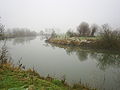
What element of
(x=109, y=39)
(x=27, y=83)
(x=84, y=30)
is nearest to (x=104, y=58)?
(x=109, y=39)

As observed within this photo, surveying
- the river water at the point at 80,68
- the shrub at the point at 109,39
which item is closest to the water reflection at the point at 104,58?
the river water at the point at 80,68

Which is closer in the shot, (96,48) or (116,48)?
(116,48)

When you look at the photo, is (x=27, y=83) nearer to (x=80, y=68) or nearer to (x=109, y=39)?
(x=80, y=68)

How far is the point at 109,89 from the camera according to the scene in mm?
6141

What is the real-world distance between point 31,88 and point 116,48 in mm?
21411

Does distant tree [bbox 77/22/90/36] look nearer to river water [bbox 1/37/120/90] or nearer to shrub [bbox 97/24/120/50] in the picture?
shrub [bbox 97/24/120/50]

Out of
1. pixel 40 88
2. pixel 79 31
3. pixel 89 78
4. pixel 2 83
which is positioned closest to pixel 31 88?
pixel 40 88

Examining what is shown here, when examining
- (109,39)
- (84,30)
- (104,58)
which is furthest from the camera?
(84,30)

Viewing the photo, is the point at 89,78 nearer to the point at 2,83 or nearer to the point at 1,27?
the point at 2,83

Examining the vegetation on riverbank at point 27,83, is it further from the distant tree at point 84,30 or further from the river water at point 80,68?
the distant tree at point 84,30

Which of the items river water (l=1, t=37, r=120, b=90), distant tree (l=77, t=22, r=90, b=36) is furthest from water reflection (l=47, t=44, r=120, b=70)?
distant tree (l=77, t=22, r=90, b=36)

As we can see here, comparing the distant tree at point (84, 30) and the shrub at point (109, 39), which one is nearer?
the shrub at point (109, 39)

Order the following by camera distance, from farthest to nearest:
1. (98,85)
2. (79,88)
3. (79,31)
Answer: (79,31), (98,85), (79,88)

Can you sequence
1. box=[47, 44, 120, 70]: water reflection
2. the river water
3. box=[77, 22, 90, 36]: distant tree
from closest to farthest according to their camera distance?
1. the river water
2. box=[47, 44, 120, 70]: water reflection
3. box=[77, 22, 90, 36]: distant tree
